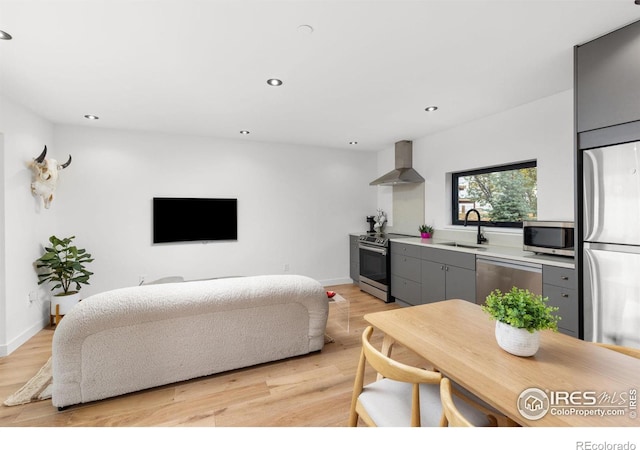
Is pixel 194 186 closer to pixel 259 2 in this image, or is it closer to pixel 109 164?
pixel 109 164

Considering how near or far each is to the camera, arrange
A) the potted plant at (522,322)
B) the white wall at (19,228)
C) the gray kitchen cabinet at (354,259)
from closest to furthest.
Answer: the potted plant at (522,322), the white wall at (19,228), the gray kitchen cabinet at (354,259)

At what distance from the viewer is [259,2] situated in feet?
5.32

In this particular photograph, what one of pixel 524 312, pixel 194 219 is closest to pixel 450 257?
pixel 524 312

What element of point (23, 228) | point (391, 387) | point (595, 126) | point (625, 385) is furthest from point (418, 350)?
point (23, 228)

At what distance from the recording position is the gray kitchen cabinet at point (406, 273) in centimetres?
381

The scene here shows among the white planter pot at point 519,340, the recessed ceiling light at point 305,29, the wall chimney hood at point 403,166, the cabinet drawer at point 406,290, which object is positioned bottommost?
the cabinet drawer at point 406,290

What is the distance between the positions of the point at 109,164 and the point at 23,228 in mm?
1268

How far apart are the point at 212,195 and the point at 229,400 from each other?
312cm

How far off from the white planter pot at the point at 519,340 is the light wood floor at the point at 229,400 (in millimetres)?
1167

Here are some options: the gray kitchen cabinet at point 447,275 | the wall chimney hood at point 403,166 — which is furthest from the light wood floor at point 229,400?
the wall chimney hood at point 403,166

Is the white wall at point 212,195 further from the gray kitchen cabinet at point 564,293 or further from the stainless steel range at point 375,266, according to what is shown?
the gray kitchen cabinet at point 564,293

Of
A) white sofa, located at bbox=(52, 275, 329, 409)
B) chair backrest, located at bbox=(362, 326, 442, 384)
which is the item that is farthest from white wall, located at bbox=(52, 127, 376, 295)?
chair backrest, located at bbox=(362, 326, 442, 384)

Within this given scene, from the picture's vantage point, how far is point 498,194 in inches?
145

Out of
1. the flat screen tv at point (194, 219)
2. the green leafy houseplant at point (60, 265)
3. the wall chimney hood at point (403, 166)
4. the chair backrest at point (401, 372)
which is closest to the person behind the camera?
the chair backrest at point (401, 372)
